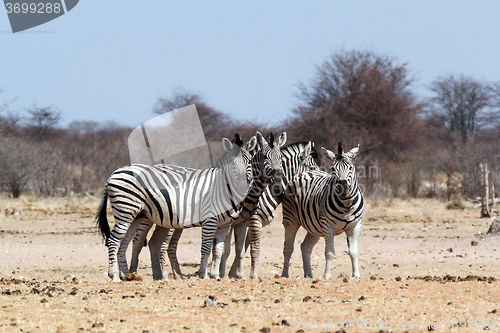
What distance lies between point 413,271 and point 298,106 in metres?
23.2

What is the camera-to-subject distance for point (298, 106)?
3194 centimetres

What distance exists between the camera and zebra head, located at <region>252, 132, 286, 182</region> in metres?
7.04

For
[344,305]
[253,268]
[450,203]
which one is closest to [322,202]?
[253,268]

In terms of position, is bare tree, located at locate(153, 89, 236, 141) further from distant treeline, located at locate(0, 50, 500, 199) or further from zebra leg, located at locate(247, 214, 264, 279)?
zebra leg, located at locate(247, 214, 264, 279)

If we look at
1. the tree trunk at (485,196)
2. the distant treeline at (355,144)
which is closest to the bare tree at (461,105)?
the distant treeline at (355,144)

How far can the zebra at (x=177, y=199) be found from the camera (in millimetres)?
7105

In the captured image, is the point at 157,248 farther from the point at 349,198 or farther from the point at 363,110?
the point at 363,110

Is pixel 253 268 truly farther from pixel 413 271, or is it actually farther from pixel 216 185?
pixel 413 271

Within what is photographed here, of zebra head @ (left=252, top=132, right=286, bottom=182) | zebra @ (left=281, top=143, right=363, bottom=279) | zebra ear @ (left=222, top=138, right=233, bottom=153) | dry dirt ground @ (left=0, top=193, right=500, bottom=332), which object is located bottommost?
dry dirt ground @ (left=0, top=193, right=500, bottom=332)

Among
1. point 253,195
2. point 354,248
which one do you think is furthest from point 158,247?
point 354,248

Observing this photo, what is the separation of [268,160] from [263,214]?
1063 millimetres

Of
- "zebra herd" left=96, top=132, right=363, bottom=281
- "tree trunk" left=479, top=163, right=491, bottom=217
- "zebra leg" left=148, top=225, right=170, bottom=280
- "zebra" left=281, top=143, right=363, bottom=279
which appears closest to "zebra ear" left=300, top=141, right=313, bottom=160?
"zebra" left=281, top=143, right=363, bottom=279

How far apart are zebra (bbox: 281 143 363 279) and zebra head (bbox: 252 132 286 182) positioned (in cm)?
67

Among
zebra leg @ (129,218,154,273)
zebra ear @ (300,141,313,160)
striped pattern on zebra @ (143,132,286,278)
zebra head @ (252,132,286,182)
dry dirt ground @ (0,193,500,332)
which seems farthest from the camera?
zebra ear @ (300,141,313,160)
